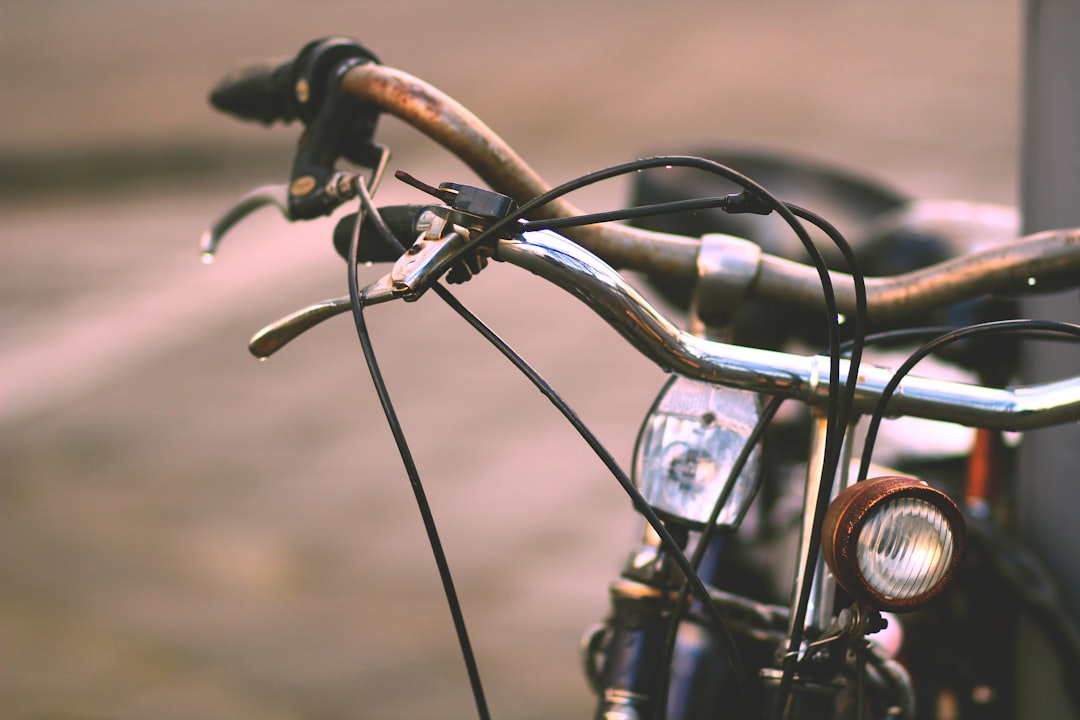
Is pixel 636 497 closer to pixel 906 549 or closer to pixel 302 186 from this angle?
→ pixel 906 549

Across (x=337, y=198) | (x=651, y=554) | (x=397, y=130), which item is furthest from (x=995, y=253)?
(x=397, y=130)

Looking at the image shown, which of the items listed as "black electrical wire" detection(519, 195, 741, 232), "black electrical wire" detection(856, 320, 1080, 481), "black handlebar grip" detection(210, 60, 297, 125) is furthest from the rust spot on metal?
"black electrical wire" detection(856, 320, 1080, 481)

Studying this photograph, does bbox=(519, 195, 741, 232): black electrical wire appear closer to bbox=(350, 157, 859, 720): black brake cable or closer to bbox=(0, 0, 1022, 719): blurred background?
bbox=(350, 157, 859, 720): black brake cable

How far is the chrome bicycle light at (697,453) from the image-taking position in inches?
38.8

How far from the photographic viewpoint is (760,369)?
0.92 m

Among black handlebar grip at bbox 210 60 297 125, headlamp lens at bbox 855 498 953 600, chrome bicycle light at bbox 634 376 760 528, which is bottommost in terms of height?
headlamp lens at bbox 855 498 953 600

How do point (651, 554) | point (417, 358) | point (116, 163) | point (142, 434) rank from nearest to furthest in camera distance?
1. point (651, 554)
2. point (142, 434)
3. point (417, 358)
4. point (116, 163)

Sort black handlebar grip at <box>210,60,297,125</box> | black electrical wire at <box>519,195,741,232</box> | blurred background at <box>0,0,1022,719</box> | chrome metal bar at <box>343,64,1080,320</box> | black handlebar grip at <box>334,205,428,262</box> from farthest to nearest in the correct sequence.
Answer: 1. blurred background at <box>0,0,1022,719</box>
2. black handlebar grip at <box>210,60,297,125</box>
3. chrome metal bar at <box>343,64,1080,320</box>
4. black handlebar grip at <box>334,205,428,262</box>
5. black electrical wire at <box>519,195,741,232</box>

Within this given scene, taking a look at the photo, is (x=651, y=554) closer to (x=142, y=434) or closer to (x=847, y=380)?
(x=847, y=380)

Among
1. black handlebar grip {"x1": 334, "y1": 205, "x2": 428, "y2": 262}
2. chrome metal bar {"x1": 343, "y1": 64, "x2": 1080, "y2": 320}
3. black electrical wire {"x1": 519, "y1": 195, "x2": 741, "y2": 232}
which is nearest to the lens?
black electrical wire {"x1": 519, "y1": 195, "x2": 741, "y2": 232}

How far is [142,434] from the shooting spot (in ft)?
14.1

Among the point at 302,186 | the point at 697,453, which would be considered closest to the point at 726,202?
the point at 697,453

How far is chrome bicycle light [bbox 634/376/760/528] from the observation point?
0.99 meters

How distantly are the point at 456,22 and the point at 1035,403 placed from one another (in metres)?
11.9
